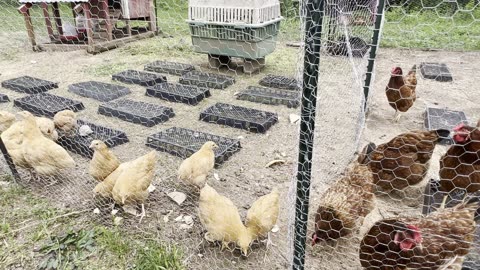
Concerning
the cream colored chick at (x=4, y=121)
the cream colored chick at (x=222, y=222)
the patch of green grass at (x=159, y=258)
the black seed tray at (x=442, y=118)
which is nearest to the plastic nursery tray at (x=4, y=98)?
the cream colored chick at (x=4, y=121)

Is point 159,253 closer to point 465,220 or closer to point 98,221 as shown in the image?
point 98,221

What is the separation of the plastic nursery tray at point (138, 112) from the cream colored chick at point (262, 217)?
200 cm

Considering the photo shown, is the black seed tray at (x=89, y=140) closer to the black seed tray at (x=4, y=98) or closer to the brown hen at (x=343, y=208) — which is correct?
the black seed tray at (x=4, y=98)

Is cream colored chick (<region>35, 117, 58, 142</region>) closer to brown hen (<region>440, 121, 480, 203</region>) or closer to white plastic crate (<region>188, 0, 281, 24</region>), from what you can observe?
white plastic crate (<region>188, 0, 281, 24</region>)

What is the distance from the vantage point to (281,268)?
1.93 metres

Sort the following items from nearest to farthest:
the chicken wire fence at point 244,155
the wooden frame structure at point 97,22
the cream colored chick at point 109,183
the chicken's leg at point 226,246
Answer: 1. the chicken wire fence at point 244,155
2. the chicken's leg at point 226,246
3. the cream colored chick at point 109,183
4. the wooden frame structure at point 97,22

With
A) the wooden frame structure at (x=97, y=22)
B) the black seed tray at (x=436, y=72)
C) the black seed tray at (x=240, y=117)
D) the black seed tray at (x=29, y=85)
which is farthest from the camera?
the wooden frame structure at (x=97, y=22)

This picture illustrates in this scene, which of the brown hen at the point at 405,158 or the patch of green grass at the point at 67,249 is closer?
the patch of green grass at the point at 67,249

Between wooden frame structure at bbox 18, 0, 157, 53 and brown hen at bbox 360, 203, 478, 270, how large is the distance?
6.00m

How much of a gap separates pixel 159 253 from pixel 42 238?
0.79 m

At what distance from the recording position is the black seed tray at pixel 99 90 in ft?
14.4

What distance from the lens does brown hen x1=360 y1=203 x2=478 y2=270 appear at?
1.56 m

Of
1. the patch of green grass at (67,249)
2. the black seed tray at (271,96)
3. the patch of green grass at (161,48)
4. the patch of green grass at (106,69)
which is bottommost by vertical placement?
the patch of green grass at (106,69)

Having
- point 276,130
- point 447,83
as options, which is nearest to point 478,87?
point 447,83
